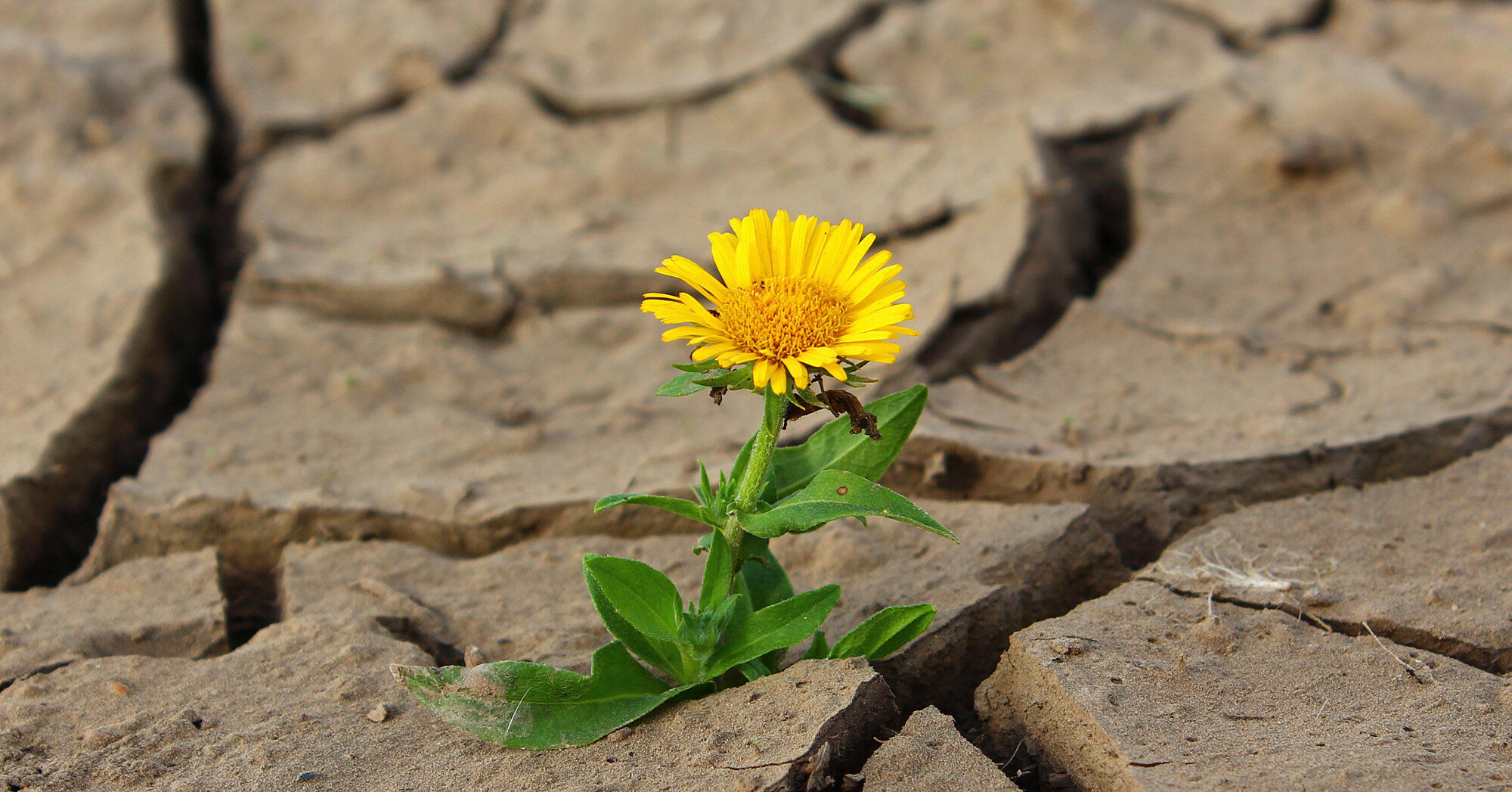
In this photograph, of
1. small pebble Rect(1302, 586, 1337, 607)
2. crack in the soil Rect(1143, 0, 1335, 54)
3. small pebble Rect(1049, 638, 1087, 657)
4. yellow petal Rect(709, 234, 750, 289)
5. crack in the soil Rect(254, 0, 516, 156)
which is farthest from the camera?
crack in the soil Rect(1143, 0, 1335, 54)

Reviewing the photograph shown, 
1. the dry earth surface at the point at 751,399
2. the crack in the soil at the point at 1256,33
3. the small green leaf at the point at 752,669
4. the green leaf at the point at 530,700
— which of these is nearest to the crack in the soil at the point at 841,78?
the dry earth surface at the point at 751,399

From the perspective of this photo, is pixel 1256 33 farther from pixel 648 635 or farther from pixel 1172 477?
pixel 648 635

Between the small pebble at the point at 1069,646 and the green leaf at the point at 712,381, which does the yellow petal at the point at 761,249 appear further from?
the small pebble at the point at 1069,646

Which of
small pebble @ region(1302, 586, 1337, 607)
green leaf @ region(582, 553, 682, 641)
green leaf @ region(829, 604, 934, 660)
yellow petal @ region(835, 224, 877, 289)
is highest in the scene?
yellow petal @ region(835, 224, 877, 289)

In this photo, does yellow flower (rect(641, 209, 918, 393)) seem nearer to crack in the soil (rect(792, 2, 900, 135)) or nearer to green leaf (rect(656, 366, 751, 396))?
green leaf (rect(656, 366, 751, 396))

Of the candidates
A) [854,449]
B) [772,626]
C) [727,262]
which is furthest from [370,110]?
→ [772,626]

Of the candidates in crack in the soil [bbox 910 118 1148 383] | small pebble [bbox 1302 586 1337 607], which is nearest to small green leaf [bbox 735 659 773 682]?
small pebble [bbox 1302 586 1337 607]
